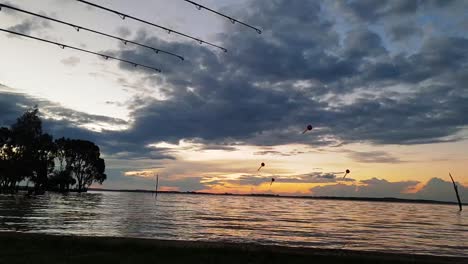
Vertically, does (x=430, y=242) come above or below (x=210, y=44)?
below

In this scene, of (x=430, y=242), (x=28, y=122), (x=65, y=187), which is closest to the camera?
(x=430, y=242)

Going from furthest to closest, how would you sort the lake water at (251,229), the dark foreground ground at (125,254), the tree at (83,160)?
the tree at (83,160), the lake water at (251,229), the dark foreground ground at (125,254)

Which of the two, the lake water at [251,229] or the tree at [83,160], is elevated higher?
the tree at [83,160]

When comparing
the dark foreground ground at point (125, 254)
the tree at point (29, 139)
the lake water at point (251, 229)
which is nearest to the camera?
the dark foreground ground at point (125, 254)

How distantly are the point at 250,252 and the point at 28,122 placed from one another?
348ft

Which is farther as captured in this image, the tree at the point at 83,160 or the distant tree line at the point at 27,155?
the tree at the point at 83,160

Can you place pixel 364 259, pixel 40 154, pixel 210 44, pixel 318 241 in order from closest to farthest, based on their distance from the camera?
pixel 364 259 < pixel 210 44 < pixel 318 241 < pixel 40 154

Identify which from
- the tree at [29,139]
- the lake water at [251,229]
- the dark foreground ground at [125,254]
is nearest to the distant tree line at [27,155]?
the tree at [29,139]

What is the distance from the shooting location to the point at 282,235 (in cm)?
3550

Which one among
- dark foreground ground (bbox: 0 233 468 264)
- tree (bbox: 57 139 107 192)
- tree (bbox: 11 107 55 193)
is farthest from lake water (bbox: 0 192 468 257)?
Result: tree (bbox: 57 139 107 192)

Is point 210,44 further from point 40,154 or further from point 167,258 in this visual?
point 40,154

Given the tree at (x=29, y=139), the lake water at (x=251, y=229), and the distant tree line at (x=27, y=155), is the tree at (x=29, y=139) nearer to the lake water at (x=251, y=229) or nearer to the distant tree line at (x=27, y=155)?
the distant tree line at (x=27, y=155)

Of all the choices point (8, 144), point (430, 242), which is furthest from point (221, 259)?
point (8, 144)

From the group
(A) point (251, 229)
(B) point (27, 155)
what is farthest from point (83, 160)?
(A) point (251, 229)
